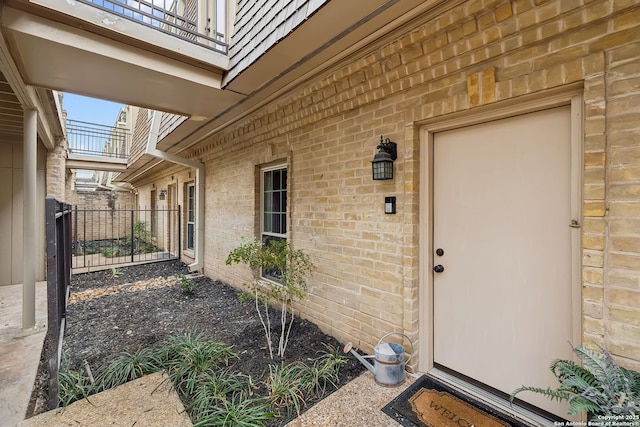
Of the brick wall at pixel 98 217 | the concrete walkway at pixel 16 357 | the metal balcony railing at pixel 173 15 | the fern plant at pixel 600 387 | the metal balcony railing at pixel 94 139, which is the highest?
the metal balcony railing at pixel 94 139

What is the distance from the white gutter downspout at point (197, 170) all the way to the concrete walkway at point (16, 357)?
2.60m

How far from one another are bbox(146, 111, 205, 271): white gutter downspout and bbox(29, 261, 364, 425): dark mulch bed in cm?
96

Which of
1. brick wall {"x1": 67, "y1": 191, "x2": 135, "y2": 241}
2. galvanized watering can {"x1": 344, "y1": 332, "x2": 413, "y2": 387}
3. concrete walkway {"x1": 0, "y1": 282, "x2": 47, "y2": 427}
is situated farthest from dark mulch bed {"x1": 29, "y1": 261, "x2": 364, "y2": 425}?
brick wall {"x1": 67, "y1": 191, "x2": 135, "y2": 241}

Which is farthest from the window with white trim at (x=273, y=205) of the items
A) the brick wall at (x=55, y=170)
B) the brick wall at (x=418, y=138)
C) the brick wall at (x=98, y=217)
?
the brick wall at (x=98, y=217)

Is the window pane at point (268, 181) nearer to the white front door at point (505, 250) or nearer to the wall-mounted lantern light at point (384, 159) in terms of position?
the wall-mounted lantern light at point (384, 159)

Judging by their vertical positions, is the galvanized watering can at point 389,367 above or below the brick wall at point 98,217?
below

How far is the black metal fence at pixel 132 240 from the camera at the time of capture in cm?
780

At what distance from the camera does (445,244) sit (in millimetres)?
2463

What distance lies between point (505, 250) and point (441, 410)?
1.27 m

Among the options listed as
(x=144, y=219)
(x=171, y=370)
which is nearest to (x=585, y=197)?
(x=171, y=370)

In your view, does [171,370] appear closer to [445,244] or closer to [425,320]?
[425,320]

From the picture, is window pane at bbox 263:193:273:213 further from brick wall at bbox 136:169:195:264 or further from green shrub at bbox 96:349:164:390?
brick wall at bbox 136:169:195:264

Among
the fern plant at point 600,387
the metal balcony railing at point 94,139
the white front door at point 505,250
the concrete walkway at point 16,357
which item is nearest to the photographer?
the fern plant at point 600,387

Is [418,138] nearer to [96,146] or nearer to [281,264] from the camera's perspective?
[281,264]
